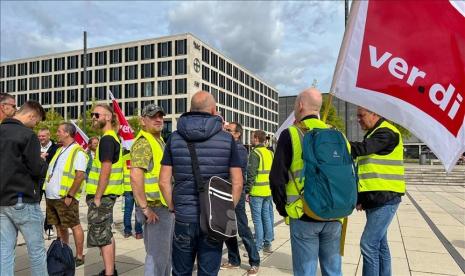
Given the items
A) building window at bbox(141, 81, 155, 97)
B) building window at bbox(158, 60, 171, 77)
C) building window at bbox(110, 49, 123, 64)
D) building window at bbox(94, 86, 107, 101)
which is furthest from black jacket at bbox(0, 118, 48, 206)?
building window at bbox(94, 86, 107, 101)

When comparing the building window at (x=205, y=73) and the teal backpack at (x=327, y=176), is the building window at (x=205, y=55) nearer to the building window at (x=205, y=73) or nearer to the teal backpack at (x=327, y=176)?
the building window at (x=205, y=73)

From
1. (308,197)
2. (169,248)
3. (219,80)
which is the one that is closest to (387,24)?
(308,197)

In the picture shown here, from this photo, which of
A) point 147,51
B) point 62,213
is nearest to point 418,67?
point 62,213

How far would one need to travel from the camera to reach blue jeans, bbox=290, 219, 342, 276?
309 cm

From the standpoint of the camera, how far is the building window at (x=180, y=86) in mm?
66119

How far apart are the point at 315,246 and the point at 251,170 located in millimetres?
3366

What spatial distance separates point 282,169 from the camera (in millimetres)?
3119

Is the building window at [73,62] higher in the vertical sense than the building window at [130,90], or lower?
higher

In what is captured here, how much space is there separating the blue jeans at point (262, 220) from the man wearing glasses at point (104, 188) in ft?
7.14

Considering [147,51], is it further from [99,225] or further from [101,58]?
[99,225]

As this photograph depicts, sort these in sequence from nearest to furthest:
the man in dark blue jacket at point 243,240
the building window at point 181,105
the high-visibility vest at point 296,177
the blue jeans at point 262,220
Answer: the high-visibility vest at point 296,177
the man in dark blue jacket at point 243,240
the blue jeans at point 262,220
the building window at point 181,105

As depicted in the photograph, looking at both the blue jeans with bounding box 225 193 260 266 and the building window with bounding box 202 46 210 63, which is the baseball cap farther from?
the building window with bounding box 202 46 210 63

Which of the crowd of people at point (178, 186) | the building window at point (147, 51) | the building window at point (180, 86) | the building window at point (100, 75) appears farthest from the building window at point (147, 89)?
the crowd of people at point (178, 186)

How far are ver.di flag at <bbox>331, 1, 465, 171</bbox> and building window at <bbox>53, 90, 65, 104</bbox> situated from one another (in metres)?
80.6
